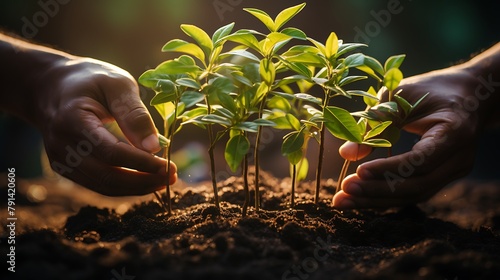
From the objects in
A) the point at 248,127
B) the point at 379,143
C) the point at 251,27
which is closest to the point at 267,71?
the point at 248,127

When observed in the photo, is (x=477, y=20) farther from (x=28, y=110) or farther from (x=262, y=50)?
(x=28, y=110)

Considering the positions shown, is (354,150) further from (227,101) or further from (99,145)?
(99,145)

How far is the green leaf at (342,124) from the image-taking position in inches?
44.1

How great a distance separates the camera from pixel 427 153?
4.45 feet

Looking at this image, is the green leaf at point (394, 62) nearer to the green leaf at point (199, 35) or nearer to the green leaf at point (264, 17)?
the green leaf at point (264, 17)

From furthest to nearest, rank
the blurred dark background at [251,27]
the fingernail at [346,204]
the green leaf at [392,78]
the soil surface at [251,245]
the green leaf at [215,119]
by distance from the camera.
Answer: the blurred dark background at [251,27] → the fingernail at [346,204] → the green leaf at [392,78] → the green leaf at [215,119] → the soil surface at [251,245]

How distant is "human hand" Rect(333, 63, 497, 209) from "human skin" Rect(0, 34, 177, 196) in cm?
62

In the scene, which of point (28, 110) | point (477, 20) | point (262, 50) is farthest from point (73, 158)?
point (477, 20)

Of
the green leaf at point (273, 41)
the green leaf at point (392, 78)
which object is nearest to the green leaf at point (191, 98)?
the green leaf at point (273, 41)

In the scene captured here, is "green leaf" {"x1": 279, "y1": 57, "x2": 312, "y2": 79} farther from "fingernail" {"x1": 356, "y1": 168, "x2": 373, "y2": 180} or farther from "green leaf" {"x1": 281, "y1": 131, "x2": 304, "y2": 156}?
"fingernail" {"x1": 356, "y1": 168, "x2": 373, "y2": 180}

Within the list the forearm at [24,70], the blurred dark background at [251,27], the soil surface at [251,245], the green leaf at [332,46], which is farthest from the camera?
the blurred dark background at [251,27]

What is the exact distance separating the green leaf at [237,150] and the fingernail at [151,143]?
24cm

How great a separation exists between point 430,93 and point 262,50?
0.71 metres

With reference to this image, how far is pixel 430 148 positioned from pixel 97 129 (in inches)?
40.9
